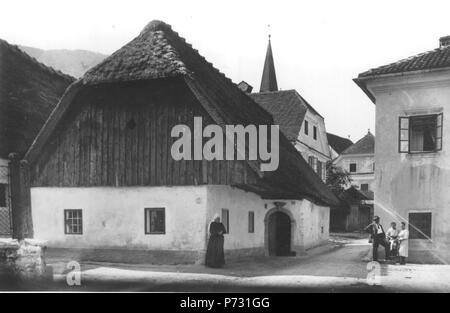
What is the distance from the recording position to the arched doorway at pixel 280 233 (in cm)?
2061

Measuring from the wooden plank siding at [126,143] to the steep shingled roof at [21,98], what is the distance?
3.72 feet

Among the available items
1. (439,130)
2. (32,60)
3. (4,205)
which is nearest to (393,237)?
(439,130)

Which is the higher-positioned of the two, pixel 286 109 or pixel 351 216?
pixel 286 109

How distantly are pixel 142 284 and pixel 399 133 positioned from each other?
9126mm

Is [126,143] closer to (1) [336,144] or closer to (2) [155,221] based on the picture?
(2) [155,221]

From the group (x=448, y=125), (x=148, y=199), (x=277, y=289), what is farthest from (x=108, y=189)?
(x=448, y=125)

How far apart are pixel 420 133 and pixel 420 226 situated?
111 inches

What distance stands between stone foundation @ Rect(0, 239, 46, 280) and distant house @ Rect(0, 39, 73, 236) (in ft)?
21.1

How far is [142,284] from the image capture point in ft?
35.8

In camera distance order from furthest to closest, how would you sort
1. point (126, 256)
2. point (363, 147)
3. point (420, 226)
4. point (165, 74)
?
point (363, 147)
point (420, 226)
point (126, 256)
point (165, 74)

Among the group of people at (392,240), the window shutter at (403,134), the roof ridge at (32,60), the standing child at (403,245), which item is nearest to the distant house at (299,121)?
the window shutter at (403,134)

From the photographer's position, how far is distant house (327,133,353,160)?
179 feet

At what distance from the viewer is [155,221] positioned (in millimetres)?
14562
